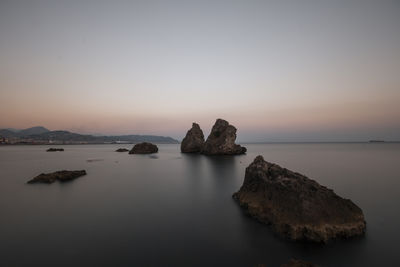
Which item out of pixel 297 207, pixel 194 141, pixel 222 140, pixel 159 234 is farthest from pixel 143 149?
pixel 297 207

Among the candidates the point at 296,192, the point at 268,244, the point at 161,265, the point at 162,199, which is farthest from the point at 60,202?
the point at 296,192

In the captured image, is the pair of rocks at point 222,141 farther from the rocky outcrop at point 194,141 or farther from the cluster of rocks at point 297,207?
the cluster of rocks at point 297,207

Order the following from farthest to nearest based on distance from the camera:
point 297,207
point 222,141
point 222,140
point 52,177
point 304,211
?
point 222,140
point 222,141
point 52,177
point 297,207
point 304,211

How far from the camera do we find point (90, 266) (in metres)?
6.42

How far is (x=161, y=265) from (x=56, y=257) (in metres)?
4.02

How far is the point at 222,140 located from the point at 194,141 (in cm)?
1634

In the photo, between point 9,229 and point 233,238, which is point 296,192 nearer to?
point 233,238

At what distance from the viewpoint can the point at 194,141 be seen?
73.4 m

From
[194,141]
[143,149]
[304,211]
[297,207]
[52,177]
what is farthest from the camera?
[194,141]

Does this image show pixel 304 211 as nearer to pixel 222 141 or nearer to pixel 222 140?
pixel 222 141

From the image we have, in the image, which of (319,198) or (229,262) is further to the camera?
(319,198)

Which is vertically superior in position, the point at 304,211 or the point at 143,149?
the point at 304,211

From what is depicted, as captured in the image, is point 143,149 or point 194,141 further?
point 194,141

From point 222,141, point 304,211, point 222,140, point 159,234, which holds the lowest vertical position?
point 159,234
